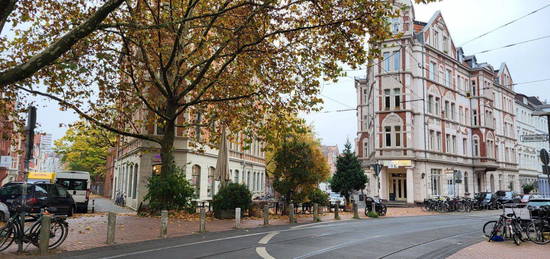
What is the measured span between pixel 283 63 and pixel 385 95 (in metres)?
25.8

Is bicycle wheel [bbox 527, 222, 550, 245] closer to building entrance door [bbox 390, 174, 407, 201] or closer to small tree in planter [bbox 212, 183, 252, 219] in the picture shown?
small tree in planter [bbox 212, 183, 252, 219]

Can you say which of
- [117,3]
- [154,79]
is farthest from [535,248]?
[154,79]

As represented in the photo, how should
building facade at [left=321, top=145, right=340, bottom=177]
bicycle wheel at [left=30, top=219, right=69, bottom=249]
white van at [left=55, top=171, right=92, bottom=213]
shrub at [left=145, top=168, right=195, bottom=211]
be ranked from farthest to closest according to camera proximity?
building facade at [left=321, top=145, right=340, bottom=177]
white van at [left=55, top=171, right=92, bottom=213]
shrub at [left=145, top=168, right=195, bottom=211]
bicycle wheel at [left=30, top=219, right=69, bottom=249]

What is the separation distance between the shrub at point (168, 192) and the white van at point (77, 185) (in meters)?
8.41

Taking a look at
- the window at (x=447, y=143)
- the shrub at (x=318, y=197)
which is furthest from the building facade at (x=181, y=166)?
the window at (x=447, y=143)

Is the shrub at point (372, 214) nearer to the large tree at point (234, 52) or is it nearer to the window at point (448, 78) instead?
the large tree at point (234, 52)

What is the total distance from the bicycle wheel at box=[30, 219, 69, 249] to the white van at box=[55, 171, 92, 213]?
15928 mm

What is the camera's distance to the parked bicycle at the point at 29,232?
938 cm

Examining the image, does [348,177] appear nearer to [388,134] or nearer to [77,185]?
[388,134]

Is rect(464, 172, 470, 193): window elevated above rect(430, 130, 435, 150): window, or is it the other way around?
rect(430, 130, 435, 150): window

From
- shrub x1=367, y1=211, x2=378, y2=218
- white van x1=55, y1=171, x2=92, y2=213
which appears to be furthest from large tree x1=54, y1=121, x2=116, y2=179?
shrub x1=367, y1=211, x2=378, y2=218

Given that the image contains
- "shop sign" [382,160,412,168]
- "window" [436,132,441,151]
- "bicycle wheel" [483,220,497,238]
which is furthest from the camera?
"window" [436,132,441,151]

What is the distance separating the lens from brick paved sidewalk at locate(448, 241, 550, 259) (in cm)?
962

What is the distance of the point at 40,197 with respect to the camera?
1762 cm
